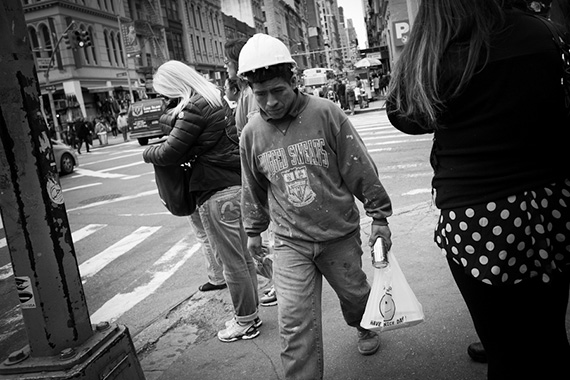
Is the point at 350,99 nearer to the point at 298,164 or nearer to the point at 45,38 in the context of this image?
the point at 298,164

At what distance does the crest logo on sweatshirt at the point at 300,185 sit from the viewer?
2.64 meters

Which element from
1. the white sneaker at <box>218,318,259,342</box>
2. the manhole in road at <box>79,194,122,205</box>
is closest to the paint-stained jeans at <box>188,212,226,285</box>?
the white sneaker at <box>218,318,259,342</box>

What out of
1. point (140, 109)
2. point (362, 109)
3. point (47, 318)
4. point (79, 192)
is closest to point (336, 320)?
point (47, 318)

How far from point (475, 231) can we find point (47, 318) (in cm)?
198

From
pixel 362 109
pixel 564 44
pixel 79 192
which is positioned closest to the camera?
pixel 564 44

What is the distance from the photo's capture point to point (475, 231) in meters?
1.78

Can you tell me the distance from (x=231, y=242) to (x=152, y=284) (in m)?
2.25

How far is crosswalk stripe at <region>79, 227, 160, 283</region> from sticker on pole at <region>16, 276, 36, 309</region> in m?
3.86

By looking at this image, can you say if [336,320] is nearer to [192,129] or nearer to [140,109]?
[192,129]

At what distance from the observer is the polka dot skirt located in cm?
172

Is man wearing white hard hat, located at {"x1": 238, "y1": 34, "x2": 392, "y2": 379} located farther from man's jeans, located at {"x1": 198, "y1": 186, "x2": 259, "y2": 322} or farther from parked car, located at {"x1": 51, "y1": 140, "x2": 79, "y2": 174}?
parked car, located at {"x1": 51, "y1": 140, "x2": 79, "y2": 174}

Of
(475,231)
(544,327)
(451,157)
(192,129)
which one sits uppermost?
(192,129)

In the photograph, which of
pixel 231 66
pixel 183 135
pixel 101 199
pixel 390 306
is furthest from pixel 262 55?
pixel 101 199

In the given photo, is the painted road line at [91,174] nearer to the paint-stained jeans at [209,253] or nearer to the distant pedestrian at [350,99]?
the paint-stained jeans at [209,253]
